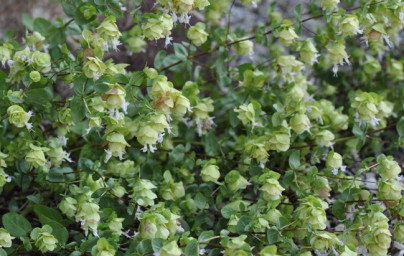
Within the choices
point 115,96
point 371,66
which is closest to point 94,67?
point 115,96

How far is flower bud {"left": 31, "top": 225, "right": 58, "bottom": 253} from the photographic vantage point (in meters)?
1.53

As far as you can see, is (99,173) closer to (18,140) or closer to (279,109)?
(18,140)

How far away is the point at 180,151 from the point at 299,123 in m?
0.37

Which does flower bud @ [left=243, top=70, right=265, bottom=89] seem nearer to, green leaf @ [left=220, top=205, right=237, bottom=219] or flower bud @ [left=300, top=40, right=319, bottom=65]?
flower bud @ [left=300, top=40, right=319, bottom=65]

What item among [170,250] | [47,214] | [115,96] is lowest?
[47,214]

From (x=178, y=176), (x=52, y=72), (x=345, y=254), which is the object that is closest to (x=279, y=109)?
(x=178, y=176)

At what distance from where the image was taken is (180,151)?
192 cm

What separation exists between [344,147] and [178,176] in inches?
24.3

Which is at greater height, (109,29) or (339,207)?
(109,29)

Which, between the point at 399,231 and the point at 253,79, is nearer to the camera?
the point at 399,231

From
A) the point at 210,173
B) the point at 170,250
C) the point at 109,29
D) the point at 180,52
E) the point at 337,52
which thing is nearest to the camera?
the point at 170,250

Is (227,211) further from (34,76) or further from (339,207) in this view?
(34,76)

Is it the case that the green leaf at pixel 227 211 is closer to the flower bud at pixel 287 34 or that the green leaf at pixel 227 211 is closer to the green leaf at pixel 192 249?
the green leaf at pixel 192 249

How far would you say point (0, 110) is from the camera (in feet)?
5.48
